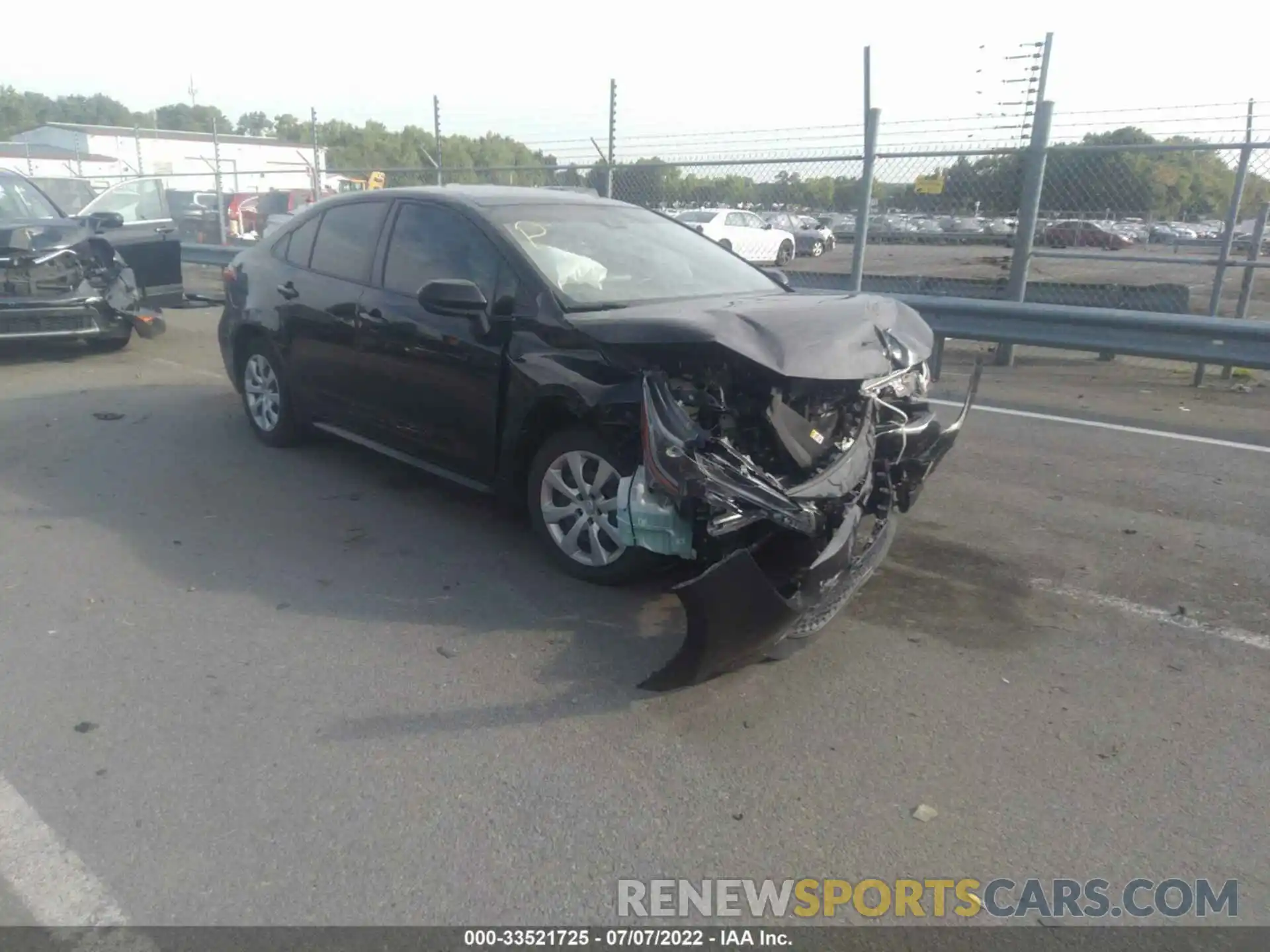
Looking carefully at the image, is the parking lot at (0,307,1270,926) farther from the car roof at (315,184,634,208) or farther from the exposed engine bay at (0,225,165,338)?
the exposed engine bay at (0,225,165,338)

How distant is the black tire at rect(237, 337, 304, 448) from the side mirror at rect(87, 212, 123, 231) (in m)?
4.17

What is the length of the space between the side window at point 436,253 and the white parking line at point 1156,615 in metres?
2.89

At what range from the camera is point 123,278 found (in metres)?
9.89

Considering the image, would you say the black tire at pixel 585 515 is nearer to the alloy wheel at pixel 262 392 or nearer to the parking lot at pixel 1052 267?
the alloy wheel at pixel 262 392

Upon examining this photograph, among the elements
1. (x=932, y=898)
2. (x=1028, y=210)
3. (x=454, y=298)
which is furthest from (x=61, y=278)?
(x=932, y=898)

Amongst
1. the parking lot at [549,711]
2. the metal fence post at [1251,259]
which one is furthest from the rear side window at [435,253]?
the metal fence post at [1251,259]

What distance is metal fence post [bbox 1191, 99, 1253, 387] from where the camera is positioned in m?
8.96

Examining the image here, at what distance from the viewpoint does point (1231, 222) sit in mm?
9469

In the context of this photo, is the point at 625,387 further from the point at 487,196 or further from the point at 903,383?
the point at 487,196

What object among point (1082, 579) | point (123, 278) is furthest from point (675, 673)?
point (123, 278)

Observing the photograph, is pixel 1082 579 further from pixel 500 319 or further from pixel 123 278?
pixel 123 278

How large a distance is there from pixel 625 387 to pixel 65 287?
7381mm

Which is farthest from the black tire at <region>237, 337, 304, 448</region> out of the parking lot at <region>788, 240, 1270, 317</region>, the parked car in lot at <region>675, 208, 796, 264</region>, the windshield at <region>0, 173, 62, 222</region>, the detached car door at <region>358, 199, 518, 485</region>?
the parked car in lot at <region>675, 208, 796, 264</region>

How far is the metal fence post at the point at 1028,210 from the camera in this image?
983cm
